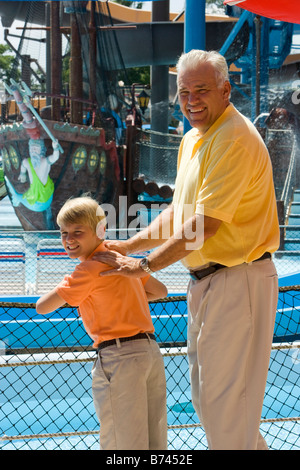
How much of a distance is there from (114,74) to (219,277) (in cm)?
1741

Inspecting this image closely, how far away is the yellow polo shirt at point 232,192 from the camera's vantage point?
1.94 metres

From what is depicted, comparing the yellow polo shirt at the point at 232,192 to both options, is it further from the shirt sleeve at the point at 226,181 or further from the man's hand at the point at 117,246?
the man's hand at the point at 117,246

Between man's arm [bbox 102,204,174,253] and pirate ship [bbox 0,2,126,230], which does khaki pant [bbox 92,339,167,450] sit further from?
pirate ship [bbox 0,2,126,230]

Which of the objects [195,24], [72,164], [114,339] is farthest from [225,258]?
[72,164]

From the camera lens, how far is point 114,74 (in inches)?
734

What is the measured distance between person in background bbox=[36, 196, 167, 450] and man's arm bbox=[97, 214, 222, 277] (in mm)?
59

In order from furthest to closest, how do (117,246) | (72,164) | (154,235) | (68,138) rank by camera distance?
1. (72,164)
2. (68,138)
3. (154,235)
4. (117,246)

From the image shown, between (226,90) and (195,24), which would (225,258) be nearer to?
(226,90)

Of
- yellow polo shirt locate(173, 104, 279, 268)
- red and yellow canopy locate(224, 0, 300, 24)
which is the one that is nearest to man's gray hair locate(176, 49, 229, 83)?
yellow polo shirt locate(173, 104, 279, 268)

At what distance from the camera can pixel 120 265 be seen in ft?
6.74

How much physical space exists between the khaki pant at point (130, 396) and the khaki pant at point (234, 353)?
0.17 metres

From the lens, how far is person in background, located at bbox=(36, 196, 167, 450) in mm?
1992

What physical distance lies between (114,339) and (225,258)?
453mm
